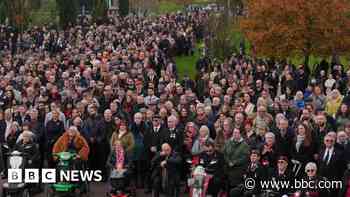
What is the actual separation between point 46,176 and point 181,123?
3.30 metres

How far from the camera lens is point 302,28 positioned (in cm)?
2788

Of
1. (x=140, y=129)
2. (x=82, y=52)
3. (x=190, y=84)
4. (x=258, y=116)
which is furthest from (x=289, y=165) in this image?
(x=82, y=52)

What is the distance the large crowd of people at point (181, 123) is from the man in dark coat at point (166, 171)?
2 centimetres

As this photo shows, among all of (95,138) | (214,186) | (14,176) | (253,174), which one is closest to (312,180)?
(253,174)

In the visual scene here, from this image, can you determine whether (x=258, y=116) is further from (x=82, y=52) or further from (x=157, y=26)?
(x=157, y=26)

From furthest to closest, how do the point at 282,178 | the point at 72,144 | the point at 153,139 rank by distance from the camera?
the point at 153,139 → the point at 72,144 → the point at 282,178

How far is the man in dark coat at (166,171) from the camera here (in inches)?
556

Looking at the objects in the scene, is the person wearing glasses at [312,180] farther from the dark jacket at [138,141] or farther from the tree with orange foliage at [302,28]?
the tree with orange foliage at [302,28]

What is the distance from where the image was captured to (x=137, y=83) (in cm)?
1970

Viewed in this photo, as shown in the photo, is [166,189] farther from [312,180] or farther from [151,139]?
[312,180]

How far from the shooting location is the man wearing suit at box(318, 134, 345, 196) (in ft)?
42.2

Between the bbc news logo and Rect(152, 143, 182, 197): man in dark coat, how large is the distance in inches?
57.0

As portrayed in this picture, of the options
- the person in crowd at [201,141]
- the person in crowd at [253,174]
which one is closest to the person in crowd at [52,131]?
the person in crowd at [201,141]

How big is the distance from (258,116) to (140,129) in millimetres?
2630
